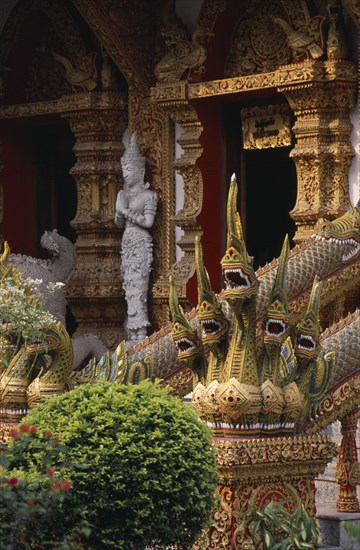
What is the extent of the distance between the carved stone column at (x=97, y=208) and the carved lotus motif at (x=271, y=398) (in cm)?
612

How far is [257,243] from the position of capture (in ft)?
43.4

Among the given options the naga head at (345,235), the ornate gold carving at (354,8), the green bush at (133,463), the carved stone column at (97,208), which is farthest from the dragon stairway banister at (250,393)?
the carved stone column at (97,208)

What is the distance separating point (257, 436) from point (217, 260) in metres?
5.52

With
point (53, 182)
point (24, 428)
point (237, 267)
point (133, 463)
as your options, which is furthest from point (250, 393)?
point (53, 182)

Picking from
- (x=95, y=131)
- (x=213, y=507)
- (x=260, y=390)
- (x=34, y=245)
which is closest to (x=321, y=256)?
(x=260, y=390)

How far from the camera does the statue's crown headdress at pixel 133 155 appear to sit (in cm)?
1357

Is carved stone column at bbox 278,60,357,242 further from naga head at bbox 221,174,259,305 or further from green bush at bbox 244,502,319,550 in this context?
green bush at bbox 244,502,319,550

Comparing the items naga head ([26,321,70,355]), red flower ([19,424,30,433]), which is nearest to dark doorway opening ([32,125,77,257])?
naga head ([26,321,70,355])

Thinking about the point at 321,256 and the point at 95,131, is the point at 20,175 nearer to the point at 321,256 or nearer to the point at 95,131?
the point at 95,131

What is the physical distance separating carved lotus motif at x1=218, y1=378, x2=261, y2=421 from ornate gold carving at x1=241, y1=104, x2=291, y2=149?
16.8 feet

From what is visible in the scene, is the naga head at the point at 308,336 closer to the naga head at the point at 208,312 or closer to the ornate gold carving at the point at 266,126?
the naga head at the point at 208,312

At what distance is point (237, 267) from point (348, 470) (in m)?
1.52

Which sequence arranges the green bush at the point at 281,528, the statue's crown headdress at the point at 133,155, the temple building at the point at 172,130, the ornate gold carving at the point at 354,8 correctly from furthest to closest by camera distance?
the statue's crown headdress at the point at 133,155 < the temple building at the point at 172,130 < the ornate gold carving at the point at 354,8 < the green bush at the point at 281,528

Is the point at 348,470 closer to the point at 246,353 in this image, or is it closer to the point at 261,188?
the point at 246,353
